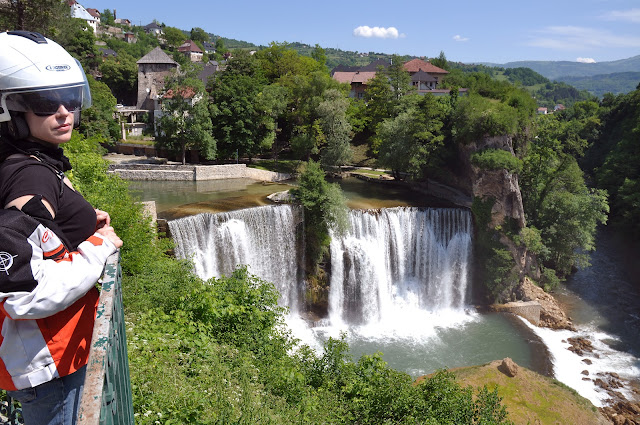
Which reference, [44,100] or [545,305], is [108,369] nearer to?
[44,100]

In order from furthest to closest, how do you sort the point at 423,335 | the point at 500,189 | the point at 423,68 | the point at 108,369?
1. the point at 423,68
2. the point at 500,189
3. the point at 423,335
4. the point at 108,369

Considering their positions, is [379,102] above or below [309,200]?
above

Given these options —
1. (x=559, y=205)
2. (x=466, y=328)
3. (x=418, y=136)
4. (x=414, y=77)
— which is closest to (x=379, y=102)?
(x=418, y=136)

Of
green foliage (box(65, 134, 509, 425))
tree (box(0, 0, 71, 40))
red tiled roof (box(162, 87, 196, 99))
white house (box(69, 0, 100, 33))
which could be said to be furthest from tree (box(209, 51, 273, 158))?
white house (box(69, 0, 100, 33))

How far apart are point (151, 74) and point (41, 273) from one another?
53731 mm

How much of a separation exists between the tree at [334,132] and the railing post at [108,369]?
33695mm

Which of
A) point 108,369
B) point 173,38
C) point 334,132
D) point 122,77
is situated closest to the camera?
point 108,369

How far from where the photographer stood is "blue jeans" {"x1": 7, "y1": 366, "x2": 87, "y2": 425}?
7.72 feet

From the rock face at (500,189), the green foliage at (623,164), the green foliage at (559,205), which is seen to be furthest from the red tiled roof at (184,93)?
the green foliage at (623,164)

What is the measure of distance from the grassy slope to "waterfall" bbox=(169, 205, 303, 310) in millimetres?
9501

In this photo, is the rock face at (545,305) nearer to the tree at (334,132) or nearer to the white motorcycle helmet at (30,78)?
the tree at (334,132)

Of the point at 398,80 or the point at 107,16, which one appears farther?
the point at 107,16

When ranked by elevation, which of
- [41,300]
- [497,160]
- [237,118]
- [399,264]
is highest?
[237,118]

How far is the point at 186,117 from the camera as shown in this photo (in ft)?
116
